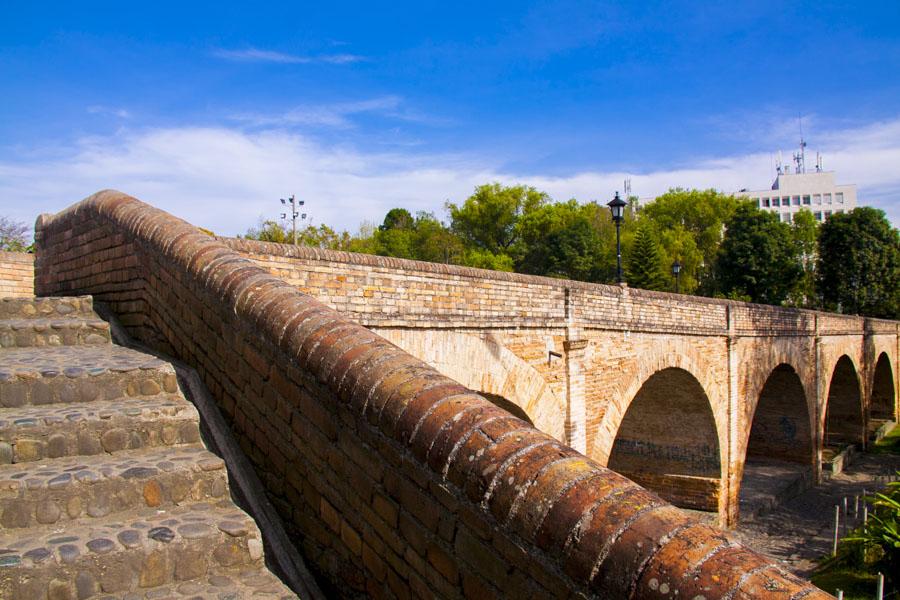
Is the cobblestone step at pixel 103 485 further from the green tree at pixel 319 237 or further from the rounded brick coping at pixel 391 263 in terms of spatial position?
the green tree at pixel 319 237

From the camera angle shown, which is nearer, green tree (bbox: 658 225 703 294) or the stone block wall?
the stone block wall

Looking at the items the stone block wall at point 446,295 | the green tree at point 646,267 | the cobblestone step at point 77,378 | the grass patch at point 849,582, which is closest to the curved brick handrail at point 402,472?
the cobblestone step at point 77,378

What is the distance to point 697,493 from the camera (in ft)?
49.9

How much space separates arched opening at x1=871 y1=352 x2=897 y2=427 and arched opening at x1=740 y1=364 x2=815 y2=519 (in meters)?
15.9

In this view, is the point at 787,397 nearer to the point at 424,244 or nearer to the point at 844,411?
the point at 844,411

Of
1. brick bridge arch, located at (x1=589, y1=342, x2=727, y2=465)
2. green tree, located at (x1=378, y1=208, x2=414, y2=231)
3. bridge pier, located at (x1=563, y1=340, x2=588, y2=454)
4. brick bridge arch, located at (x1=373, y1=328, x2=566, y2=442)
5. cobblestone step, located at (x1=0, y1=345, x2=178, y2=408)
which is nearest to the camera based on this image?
cobblestone step, located at (x1=0, y1=345, x2=178, y2=408)

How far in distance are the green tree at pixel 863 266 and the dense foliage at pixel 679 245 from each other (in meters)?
0.06

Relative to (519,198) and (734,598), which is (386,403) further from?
(519,198)

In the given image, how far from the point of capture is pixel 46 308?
5.56m

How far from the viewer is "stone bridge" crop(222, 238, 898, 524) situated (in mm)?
6359

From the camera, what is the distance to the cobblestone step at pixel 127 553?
8.50 feet

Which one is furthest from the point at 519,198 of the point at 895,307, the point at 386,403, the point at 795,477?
the point at 386,403

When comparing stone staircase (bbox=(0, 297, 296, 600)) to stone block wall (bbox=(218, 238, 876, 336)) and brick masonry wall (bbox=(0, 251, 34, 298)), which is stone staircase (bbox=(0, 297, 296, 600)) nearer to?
stone block wall (bbox=(218, 238, 876, 336))

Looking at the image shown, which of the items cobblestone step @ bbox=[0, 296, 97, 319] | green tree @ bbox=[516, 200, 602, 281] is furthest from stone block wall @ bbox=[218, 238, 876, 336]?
green tree @ bbox=[516, 200, 602, 281]
